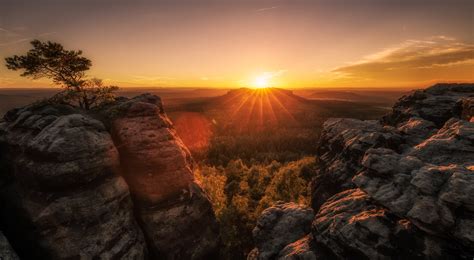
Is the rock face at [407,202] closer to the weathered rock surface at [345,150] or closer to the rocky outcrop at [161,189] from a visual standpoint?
the weathered rock surface at [345,150]

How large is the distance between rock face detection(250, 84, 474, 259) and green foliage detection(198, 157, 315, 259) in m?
9.21

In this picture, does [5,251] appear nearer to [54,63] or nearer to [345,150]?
[54,63]

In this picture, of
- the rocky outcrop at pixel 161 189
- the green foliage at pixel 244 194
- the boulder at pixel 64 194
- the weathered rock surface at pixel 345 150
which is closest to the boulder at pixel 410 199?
the weathered rock surface at pixel 345 150

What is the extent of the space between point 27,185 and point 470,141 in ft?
81.7

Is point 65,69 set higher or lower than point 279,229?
higher

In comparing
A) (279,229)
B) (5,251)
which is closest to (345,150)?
(279,229)

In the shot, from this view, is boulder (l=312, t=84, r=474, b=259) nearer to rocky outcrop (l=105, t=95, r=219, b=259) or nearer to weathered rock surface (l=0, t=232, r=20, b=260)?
rocky outcrop (l=105, t=95, r=219, b=259)

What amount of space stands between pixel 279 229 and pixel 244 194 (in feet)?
56.9

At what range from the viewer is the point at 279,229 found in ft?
52.7

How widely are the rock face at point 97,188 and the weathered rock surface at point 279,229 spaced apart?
4318 millimetres

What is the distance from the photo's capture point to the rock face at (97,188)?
12.3 m

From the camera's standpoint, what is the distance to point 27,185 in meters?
13.1

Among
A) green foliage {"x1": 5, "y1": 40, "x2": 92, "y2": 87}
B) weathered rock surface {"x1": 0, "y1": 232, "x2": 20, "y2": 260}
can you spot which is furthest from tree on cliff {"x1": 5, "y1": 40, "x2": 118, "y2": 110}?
weathered rock surface {"x1": 0, "y1": 232, "x2": 20, "y2": 260}

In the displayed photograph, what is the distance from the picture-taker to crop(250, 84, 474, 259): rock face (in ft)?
29.2
